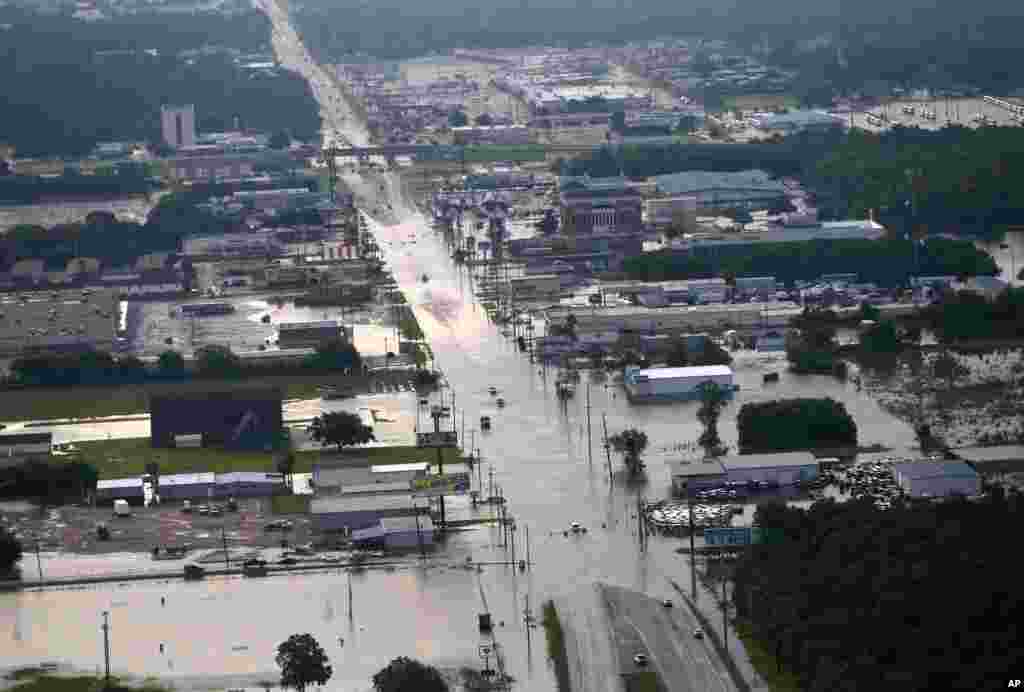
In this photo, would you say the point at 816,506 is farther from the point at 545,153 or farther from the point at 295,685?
the point at 545,153

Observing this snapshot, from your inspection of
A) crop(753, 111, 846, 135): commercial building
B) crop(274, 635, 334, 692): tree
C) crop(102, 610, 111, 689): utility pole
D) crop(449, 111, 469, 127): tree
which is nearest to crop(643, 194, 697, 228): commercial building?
crop(753, 111, 846, 135): commercial building

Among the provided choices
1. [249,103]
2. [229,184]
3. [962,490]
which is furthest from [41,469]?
[249,103]

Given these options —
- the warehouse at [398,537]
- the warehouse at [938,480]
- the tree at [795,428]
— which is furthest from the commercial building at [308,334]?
the warehouse at [938,480]

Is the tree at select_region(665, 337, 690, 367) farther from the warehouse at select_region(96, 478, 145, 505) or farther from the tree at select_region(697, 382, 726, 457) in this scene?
the warehouse at select_region(96, 478, 145, 505)

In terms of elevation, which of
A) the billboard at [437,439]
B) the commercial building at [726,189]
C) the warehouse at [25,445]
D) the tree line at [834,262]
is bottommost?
the billboard at [437,439]

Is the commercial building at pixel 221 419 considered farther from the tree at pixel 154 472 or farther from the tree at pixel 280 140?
the tree at pixel 280 140

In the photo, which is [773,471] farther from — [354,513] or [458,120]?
[458,120]
